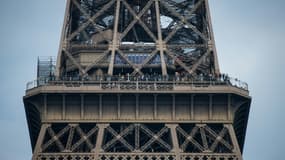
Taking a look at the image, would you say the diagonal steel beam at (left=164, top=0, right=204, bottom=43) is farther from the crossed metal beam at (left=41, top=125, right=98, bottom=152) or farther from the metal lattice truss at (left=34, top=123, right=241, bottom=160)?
the crossed metal beam at (left=41, top=125, right=98, bottom=152)

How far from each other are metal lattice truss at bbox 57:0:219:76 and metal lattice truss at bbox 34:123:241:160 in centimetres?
473

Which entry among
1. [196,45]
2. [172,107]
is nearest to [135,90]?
[172,107]

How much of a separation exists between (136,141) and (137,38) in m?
13.5

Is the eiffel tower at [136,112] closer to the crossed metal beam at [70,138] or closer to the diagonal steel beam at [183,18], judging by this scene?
the crossed metal beam at [70,138]

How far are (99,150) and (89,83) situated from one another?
194 inches

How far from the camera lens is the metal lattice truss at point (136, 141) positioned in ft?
240

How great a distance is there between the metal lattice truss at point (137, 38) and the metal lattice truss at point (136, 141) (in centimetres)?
473

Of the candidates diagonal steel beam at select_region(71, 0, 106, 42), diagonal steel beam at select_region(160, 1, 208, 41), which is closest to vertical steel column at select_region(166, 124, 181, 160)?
diagonal steel beam at select_region(160, 1, 208, 41)

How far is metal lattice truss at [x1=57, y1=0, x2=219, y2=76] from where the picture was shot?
80438 millimetres

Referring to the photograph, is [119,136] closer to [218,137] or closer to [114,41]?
[218,137]

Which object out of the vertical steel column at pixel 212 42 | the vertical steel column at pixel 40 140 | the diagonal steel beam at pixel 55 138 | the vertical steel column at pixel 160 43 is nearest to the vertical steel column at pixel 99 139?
the diagonal steel beam at pixel 55 138

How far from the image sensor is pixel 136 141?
244 feet

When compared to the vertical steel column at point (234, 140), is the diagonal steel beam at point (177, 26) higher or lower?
higher

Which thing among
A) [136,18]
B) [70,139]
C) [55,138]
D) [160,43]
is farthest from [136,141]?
[136,18]
